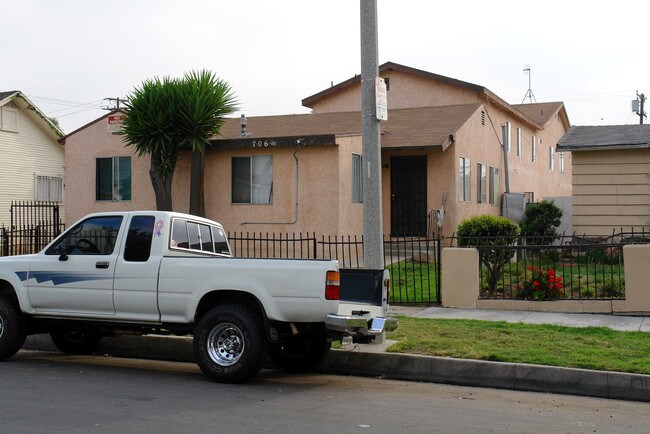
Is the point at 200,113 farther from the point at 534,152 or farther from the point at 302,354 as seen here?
the point at 534,152

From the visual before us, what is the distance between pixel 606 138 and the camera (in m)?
21.6

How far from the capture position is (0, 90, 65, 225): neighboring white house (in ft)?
117

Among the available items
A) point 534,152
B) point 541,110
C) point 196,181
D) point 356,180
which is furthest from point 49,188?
point 541,110

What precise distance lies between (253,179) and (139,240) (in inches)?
481

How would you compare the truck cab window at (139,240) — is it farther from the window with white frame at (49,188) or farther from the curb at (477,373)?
the window with white frame at (49,188)

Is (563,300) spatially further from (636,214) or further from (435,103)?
(435,103)

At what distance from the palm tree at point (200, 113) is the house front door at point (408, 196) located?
17.1ft

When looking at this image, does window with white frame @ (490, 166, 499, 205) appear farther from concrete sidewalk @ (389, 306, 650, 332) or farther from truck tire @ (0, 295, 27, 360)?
truck tire @ (0, 295, 27, 360)

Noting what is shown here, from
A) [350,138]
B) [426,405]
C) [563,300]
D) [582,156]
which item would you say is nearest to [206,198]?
[350,138]

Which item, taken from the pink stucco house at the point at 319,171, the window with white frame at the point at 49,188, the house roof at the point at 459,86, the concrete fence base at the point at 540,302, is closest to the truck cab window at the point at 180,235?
the concrete fence base at the point at 540,302

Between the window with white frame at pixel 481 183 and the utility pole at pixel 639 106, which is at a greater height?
the utility pole at pixel 639 106

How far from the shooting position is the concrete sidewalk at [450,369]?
27.5 ft

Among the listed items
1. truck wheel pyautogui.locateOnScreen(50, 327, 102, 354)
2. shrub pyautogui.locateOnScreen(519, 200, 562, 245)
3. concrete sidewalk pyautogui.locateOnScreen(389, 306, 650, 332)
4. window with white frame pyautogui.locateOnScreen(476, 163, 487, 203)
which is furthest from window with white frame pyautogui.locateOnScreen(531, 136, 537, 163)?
truck wheel pyautogui.locateOnScreen(50, 327, 102, 354)

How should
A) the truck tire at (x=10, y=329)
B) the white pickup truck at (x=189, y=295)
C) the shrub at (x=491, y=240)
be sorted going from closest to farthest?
the white pickup truck at (x=189, y=295) → the truck tire at (x=10, y=329) → the shrub at (x=491, y=240)
